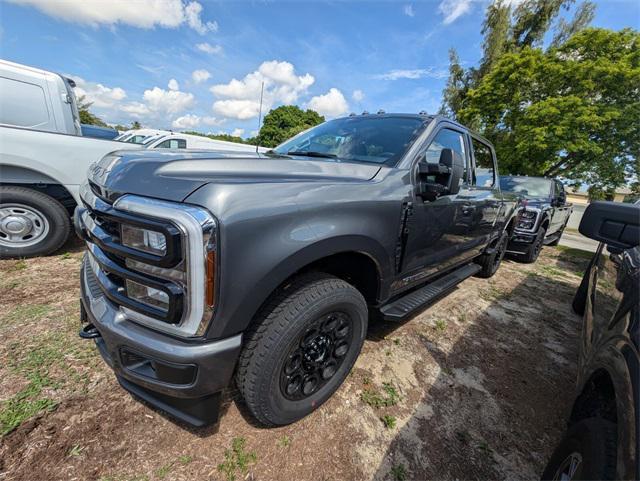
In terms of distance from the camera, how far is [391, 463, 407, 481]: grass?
5.04 ft

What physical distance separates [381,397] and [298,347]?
0.85 m

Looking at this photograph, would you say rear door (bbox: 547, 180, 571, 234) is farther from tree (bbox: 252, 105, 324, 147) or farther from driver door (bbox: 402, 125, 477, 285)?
tree (bbox: 252, 105, 324, 147)

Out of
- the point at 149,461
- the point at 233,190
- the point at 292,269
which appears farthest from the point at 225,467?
the point at 233,190

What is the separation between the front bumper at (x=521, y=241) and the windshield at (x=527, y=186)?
1.71 metres

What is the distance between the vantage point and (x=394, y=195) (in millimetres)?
1889

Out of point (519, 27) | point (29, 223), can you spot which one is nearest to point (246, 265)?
point (29, 223)

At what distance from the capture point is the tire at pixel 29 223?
339 cm

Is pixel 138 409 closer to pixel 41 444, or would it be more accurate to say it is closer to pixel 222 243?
pixel 41 444

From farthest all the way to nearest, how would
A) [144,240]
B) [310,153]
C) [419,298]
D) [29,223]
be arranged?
[29,223]
[419,298]
[310,153]
[144,240]

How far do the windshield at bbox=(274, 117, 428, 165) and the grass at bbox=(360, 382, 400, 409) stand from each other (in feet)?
5.41

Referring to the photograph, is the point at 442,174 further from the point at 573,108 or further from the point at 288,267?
the point at 573,108

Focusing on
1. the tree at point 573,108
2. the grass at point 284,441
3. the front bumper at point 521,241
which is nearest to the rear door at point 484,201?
the front bumper at point 521,241

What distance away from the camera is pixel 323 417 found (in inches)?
73.0

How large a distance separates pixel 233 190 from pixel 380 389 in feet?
5.87
